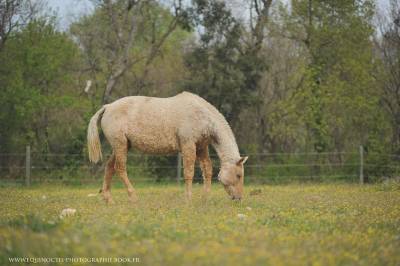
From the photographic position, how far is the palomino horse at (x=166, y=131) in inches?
488

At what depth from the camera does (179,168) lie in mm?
21969

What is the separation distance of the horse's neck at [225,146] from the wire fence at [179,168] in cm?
955

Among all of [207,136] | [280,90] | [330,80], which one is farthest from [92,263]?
[280,90]

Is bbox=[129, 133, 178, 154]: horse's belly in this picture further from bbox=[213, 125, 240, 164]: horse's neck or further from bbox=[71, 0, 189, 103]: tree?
bbox=[71, 0, 189, 103]: tree

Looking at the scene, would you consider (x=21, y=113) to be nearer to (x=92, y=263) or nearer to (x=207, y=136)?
(x=207, y=136)

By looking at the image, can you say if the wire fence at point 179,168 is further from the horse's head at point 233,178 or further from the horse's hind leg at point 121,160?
the horse's head at point 233,178

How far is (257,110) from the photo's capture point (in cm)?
3002

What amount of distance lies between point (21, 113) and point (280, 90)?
14.3 meters

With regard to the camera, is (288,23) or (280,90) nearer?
(288,23)

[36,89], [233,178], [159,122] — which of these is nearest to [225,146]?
[233,178]

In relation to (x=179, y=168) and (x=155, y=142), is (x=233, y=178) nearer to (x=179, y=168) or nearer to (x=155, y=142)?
(x=155, y=142)

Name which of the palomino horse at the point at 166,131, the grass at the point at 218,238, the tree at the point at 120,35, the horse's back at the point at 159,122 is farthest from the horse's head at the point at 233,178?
the tree at the point at 120,35

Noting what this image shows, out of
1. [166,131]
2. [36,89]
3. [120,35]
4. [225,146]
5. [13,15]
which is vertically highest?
[13,15]

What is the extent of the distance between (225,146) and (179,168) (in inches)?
386
